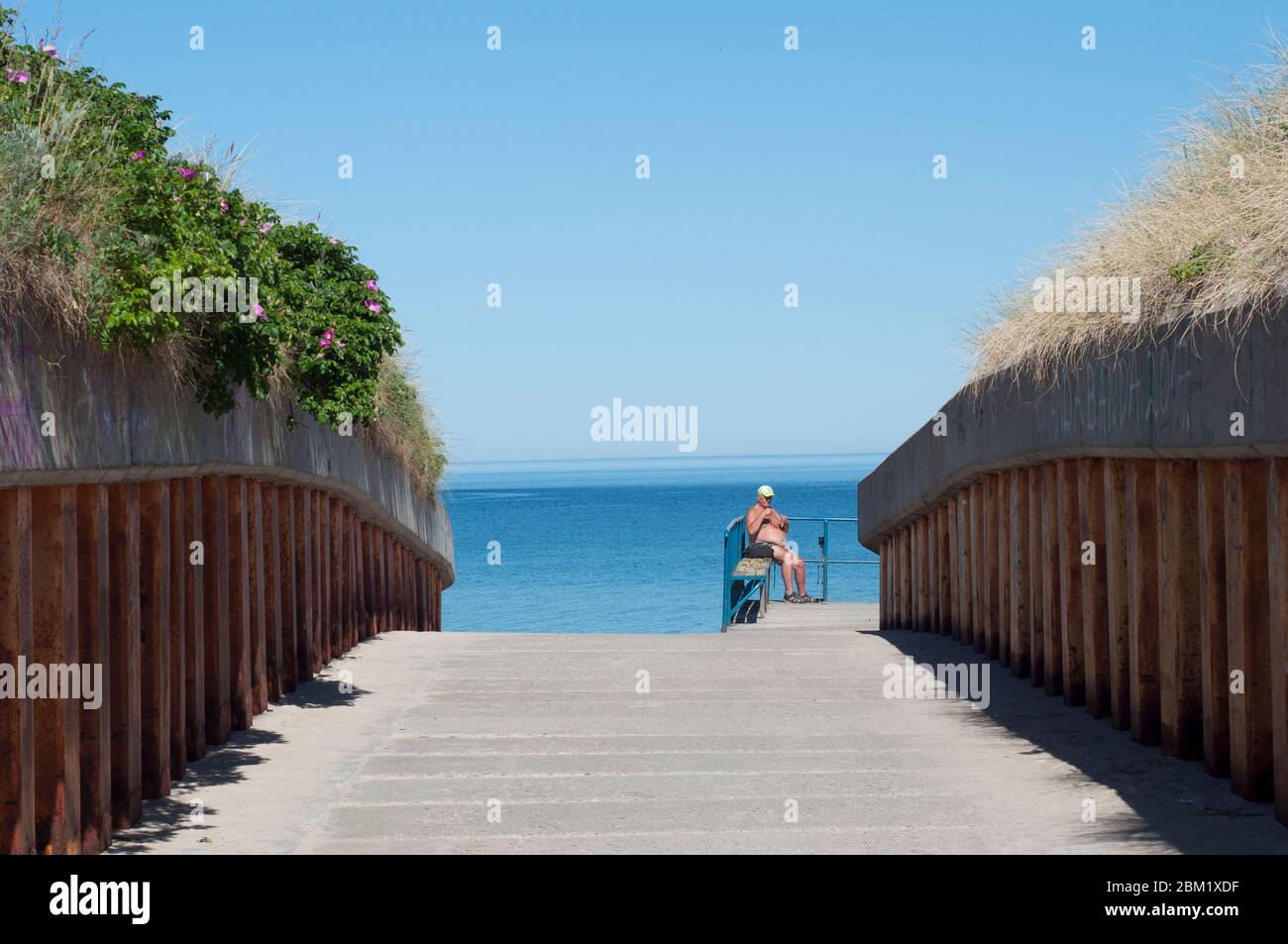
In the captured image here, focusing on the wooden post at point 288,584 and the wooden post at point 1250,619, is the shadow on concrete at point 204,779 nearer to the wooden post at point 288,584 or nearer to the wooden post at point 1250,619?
the wooden post at point 288,584

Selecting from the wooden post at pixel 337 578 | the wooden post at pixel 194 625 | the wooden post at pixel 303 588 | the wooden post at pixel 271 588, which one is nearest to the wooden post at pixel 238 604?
the wooden post at pixel 194 625

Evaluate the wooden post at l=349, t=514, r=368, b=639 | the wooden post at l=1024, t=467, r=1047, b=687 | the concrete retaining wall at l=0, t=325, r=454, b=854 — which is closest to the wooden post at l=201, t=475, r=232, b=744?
the concrete retaining wall at l=0, t=325, r=454, b=854

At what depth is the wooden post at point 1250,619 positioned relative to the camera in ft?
20.3

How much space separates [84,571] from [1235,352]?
16.4ft

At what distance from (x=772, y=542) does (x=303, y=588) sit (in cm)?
1272

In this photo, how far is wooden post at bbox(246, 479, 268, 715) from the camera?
9.02m

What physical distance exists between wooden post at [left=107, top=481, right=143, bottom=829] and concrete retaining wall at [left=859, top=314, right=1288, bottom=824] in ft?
15.9

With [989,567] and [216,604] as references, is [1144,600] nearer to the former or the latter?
[989,567]

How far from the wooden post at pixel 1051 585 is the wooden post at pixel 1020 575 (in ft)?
1.80

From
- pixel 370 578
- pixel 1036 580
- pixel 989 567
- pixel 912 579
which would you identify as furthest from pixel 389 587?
pixel 1036 580

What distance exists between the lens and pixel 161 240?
627 centimetres

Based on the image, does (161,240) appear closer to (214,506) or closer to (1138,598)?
(214,506)

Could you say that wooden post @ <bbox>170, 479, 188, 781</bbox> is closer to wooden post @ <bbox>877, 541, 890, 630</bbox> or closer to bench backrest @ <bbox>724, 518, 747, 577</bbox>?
wooden post @ <bbox>877, 541, 890, 630</bbox>
